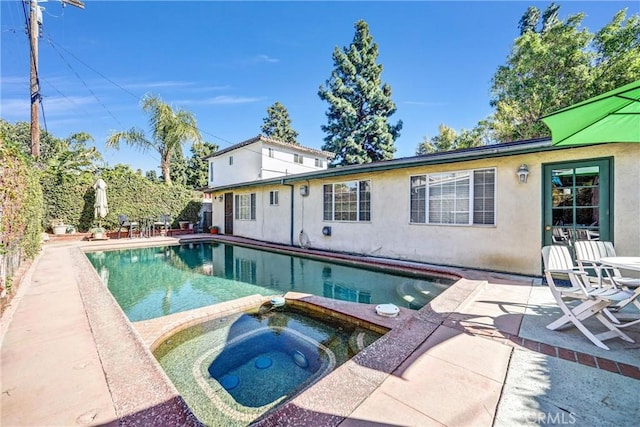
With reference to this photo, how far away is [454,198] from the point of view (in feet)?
24.1

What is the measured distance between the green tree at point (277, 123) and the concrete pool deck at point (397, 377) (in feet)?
102

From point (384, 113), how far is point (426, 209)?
1846 cm

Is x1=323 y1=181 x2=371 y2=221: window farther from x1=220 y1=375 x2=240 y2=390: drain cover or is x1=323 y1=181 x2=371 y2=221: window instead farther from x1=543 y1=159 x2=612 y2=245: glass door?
x1=220 y1=375 x2=240 y2=390: drain cover

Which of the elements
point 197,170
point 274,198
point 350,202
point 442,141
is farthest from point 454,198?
point 197,170

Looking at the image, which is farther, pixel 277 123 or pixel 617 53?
pixel 277 123

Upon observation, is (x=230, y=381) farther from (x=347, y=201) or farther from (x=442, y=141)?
(x=442, y=141)

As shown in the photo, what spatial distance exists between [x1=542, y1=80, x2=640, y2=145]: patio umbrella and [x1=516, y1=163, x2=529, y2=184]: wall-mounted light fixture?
2.26 metres

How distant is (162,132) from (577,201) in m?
22.5

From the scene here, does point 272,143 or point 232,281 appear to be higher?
point 272,143

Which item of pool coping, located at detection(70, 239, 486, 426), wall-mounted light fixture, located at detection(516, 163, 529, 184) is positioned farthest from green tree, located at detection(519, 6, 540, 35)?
pool coping, located at detection(70, 239, 486, 426)

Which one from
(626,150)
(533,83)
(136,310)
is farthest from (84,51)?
(533,83)

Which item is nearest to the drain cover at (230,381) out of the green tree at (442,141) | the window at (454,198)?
the window at (454,198)

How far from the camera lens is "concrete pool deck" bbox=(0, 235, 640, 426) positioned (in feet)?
6.20

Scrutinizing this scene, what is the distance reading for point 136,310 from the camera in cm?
498
